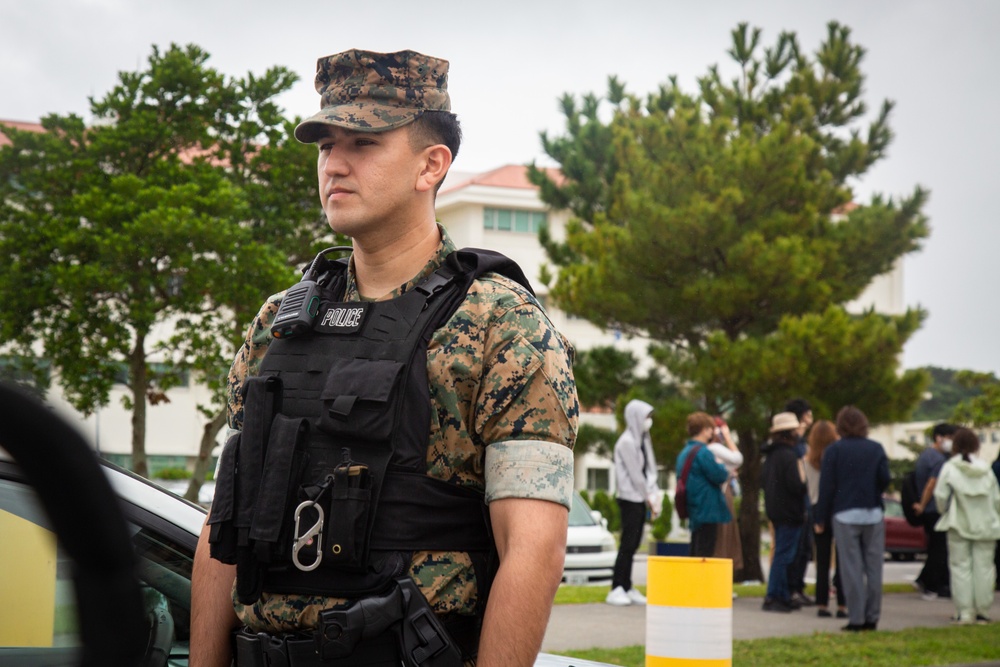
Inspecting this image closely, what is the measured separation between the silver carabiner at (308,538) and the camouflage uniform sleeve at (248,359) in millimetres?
378

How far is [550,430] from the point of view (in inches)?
85.3

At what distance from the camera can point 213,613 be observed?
2.37m

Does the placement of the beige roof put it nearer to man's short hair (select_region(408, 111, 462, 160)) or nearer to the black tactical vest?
man's short hair (select_region(408, 111, 462, 160))

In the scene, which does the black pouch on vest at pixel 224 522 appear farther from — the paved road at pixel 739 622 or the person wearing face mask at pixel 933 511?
the person wearing face mask at pixel 933 511

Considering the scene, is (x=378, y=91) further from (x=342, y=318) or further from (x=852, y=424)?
(x=852, y=424)

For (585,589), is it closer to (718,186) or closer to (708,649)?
(718,186)

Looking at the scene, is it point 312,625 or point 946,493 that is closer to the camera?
point 312,625

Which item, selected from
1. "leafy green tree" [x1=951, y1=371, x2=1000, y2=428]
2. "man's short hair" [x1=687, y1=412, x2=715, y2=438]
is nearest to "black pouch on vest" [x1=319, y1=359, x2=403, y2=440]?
"man's short hair" [x1=687, y1=412, x2=715, y2=438]

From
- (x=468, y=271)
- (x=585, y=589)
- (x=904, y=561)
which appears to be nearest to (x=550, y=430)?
(x=468, y=271)

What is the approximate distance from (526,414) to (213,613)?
78 centimetres

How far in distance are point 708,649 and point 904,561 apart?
73.0ft

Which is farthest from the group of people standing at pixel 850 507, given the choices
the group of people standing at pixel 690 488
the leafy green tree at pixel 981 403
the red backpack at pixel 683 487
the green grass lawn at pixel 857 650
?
the leafy green tree at pixel 981 403

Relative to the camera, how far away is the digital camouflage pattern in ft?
7.03

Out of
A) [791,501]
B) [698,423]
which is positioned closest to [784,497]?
[791,501]
